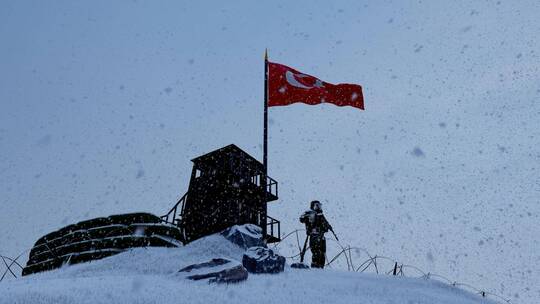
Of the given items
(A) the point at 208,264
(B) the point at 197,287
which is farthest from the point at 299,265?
(B) the point at 197,287

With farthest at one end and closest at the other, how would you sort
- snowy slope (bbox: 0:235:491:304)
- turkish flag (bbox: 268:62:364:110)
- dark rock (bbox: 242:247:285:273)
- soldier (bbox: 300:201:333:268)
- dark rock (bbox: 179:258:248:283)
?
turkish flag (bbox: 268:62:364:110) → soldier (bbox: 300:201:333:268) → dark rock (bbox: 242:247:285:273) → dark rock (bbox: 179:258:248:283) → snowy slope (bbox: 0:235:491:304)

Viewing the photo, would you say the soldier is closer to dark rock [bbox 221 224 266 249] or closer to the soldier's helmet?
the soldier's helmet

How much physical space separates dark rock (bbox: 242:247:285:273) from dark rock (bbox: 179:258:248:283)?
36.7 inches

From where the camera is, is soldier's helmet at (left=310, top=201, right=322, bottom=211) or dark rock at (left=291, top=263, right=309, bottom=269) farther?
soldier's helmet at (left=310, top=201, right=322, bottom=211)

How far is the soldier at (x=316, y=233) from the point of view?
Answer: 10.9 metres

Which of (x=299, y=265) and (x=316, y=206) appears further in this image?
(x=316, y=206)

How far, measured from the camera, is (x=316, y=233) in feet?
35.8

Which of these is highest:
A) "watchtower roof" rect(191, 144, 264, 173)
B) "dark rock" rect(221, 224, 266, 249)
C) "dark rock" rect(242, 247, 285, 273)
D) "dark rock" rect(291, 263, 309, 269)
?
"watchtower roof" rect(191, 144, 264, 173)

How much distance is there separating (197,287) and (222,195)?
526 inches

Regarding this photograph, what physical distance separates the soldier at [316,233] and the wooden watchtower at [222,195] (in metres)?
7.42

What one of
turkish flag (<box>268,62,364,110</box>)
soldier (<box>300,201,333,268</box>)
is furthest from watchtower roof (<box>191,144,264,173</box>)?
soldier (<box>300,201,333,268</box>)

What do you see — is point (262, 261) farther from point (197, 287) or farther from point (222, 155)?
point (222, 155)

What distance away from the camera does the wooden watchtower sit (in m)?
18.8

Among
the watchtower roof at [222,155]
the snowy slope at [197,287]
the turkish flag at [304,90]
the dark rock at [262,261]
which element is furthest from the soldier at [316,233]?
the watchtower roof at [222,155]
